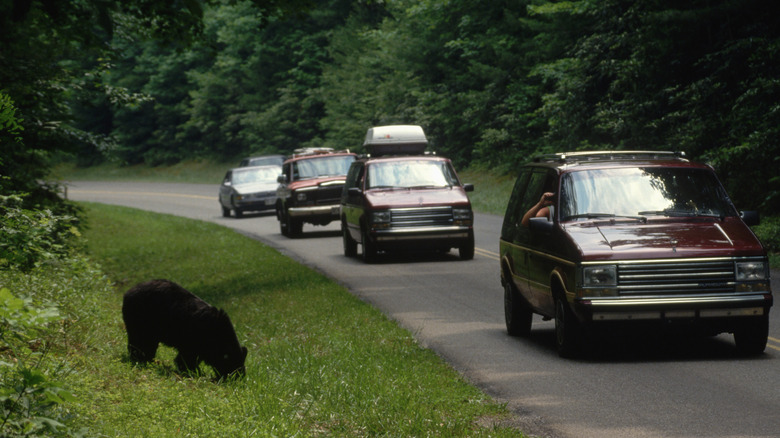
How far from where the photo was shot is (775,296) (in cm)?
1381

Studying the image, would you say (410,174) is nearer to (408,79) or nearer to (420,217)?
(420,217)

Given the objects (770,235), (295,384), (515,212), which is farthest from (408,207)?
(295,384)

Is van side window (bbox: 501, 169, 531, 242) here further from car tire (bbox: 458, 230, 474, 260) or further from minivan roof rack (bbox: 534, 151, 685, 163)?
car tire (bbox: 458, 230, 474, 260)

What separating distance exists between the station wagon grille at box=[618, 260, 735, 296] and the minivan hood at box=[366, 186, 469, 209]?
10.4m

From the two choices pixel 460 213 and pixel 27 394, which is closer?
pixel 27 394

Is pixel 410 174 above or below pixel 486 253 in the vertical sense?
above

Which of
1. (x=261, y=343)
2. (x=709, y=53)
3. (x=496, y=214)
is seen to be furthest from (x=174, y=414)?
(x=496, y=214)

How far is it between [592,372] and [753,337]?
5.35 ft

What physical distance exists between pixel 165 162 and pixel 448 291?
67.5 metres

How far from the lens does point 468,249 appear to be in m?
19.9

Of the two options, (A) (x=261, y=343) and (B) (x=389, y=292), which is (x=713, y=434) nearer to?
(A) (x=261, y=343)

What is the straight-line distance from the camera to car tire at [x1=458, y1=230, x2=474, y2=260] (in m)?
19.8

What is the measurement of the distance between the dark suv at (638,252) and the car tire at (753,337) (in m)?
0.01

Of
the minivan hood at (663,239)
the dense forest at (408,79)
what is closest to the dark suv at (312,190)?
the dense forest at (408,79)
